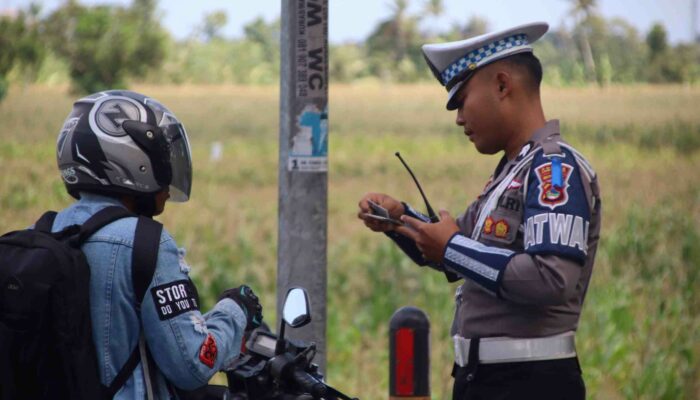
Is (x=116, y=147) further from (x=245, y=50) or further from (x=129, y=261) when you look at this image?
(x=245, y=50)

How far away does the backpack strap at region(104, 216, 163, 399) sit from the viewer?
3.11m

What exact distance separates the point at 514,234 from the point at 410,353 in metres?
1.45

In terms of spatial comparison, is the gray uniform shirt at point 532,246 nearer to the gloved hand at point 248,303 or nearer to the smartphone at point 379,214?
the smartphone at point 379,214

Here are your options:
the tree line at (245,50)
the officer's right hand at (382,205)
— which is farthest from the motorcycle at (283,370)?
the tree line at (245,50)

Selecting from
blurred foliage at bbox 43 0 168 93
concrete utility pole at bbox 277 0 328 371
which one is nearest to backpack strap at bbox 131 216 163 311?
concrete utility pole at bbox 277 0 328 371

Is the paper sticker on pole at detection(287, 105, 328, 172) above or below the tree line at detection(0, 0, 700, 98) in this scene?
below

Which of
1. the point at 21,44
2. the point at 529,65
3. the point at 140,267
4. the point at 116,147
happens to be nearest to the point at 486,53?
the point at 529,65

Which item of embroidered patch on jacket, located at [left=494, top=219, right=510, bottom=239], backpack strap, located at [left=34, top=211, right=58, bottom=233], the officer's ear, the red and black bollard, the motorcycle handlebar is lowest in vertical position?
the red and black bollard

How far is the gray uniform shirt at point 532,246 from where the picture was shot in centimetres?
333

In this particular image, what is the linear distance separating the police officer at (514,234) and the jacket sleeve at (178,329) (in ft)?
2.27

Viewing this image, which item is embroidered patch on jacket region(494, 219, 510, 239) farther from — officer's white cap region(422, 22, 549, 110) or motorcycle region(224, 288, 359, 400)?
motorcycle region(224, 288, 359, 400)

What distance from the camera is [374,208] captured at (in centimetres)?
373

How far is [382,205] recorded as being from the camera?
385 cm

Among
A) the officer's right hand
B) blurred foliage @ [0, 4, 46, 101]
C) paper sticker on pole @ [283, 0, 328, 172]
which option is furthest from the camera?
blurred foliage @ [0, 4, 46, 101]
